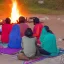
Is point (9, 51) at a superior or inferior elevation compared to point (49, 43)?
inferior

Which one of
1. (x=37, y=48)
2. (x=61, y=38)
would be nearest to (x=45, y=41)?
(x=37, y=48)

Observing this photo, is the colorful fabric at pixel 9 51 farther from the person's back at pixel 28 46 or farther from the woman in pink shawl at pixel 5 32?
the woman in pink shawl at pixel 5 32

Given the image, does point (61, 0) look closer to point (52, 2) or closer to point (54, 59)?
point (52, 2)

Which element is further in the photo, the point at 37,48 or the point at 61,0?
the point at 61,0

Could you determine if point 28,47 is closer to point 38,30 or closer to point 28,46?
point 28,46

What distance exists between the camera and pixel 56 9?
2884 cm

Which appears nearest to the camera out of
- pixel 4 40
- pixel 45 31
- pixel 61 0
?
pixel 45 31

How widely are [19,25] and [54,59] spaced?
220cm

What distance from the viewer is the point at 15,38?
11.5 m

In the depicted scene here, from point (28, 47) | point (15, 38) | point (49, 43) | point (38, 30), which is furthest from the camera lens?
point (38, 30)

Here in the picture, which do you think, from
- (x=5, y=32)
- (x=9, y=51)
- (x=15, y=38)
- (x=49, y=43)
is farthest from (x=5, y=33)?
(x=49, y=43)

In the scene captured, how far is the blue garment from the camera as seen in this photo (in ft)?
37.6

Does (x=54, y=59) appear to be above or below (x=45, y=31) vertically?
below

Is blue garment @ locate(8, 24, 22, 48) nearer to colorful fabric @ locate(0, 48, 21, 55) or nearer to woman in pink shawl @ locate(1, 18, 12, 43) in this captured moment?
colorful fabric @ locate(0, 48, 21, 55)
